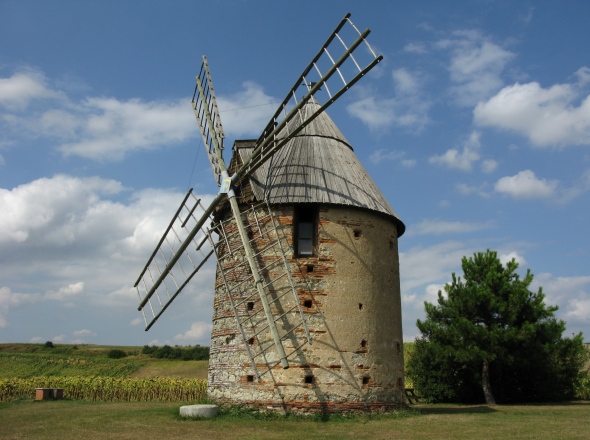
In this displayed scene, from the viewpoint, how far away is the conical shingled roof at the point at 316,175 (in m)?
12.1

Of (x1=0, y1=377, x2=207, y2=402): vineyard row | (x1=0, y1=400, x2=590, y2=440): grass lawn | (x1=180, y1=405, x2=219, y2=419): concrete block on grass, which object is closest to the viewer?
(x1=0, y1=400, x2=590, y2=440): grass lawn

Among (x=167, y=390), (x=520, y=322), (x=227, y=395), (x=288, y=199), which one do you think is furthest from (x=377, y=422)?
(x=167, y=390)

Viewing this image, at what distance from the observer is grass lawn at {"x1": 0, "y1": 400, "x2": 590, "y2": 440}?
933 cm

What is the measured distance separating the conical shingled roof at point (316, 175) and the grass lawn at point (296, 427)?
15.6 ft

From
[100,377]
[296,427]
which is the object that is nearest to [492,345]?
[296,427]

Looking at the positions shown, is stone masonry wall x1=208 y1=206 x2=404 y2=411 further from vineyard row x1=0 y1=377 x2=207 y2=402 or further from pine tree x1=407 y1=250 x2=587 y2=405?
vineyard row x1=0 y1=377 x2=207 y2=402

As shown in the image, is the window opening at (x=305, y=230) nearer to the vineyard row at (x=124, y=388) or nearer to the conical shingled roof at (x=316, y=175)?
the conical shingled roof at (x=316, y=175)

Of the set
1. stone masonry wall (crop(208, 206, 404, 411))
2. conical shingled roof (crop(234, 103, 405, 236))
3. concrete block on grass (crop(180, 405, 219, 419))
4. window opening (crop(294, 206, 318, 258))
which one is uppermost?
conical shingled roof (crop(234, 103, 405, 236))

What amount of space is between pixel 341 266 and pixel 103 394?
16.9 meters

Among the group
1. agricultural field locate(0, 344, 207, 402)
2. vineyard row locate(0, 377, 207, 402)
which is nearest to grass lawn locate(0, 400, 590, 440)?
agricultural field locate(0, 344, 207, 402)

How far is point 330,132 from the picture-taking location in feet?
46.6

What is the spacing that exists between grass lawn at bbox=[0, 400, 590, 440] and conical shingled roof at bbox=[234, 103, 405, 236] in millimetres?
4759

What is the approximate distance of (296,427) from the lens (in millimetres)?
9992

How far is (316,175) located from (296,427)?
18.8 feet
